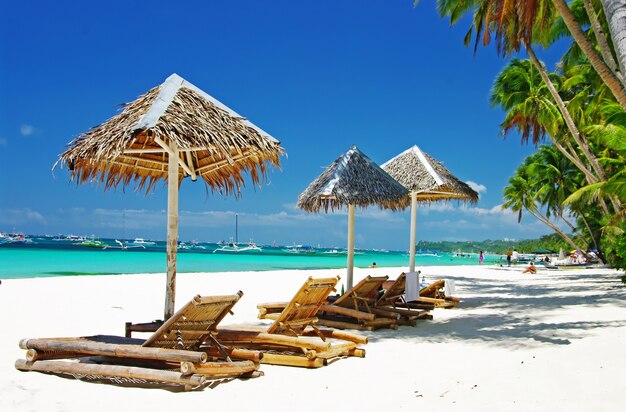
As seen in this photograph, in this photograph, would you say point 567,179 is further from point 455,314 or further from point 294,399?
point 294,399

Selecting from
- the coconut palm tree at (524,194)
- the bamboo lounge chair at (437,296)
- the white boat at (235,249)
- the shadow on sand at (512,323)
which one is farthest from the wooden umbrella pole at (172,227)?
the white boat at (235,249)

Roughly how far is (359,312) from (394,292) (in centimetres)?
113

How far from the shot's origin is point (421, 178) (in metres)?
10.2

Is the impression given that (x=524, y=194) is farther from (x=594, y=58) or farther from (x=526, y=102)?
(x=594, y=58)

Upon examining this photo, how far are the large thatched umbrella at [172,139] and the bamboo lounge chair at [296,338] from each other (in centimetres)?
77

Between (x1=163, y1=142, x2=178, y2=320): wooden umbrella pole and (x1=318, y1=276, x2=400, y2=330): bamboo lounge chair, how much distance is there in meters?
2.72

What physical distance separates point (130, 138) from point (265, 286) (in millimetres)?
10646

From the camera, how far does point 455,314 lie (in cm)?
909

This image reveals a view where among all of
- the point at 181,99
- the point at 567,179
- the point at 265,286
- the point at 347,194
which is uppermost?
the point at 567,179

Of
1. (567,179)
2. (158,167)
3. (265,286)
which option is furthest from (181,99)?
(567,179)

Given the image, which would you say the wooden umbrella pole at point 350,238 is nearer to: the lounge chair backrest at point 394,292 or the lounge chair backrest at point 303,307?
the lounge chair backrest at point 394,292

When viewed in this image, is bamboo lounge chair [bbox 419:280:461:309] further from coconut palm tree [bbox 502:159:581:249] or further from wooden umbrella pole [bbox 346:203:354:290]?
coconut palm tree [bbox 502:159:581:249]

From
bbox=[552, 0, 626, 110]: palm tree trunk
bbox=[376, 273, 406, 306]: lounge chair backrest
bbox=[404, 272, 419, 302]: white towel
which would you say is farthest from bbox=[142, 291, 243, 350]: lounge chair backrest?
bbox=[552, 0, 626, 110]: palm tree trunk

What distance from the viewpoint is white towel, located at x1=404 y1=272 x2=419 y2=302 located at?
8367 mm
